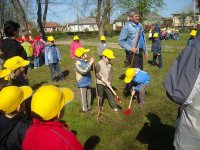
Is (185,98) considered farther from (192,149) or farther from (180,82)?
(192,149)

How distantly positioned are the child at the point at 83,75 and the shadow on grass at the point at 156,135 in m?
1.54

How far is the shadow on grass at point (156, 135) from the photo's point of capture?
4.89 meters

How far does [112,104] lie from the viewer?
269 inches

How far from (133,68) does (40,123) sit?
460 cm

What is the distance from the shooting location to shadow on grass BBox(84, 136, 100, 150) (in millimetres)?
5011

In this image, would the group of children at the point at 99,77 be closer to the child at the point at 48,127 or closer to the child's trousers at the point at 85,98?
the child's trousers at the point at 85,98

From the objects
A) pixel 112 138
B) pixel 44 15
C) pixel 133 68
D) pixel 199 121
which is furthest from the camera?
pixel 44 15

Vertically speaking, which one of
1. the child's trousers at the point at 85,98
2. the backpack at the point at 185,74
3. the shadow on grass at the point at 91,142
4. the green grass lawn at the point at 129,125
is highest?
the backpack at the point at 185,74

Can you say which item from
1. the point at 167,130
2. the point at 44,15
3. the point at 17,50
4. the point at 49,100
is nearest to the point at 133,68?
the point at 167,130

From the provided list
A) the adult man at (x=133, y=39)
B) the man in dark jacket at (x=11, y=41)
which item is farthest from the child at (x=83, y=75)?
the man in dark jacket at (x=11, y=41)

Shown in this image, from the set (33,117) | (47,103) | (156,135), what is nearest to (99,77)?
(156,135)

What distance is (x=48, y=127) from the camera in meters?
2.31

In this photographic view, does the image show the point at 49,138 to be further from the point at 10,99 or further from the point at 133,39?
the point at 133,39

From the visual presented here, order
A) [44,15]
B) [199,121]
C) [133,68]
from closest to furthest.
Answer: [199,121] < [133,68] < [44,15]
